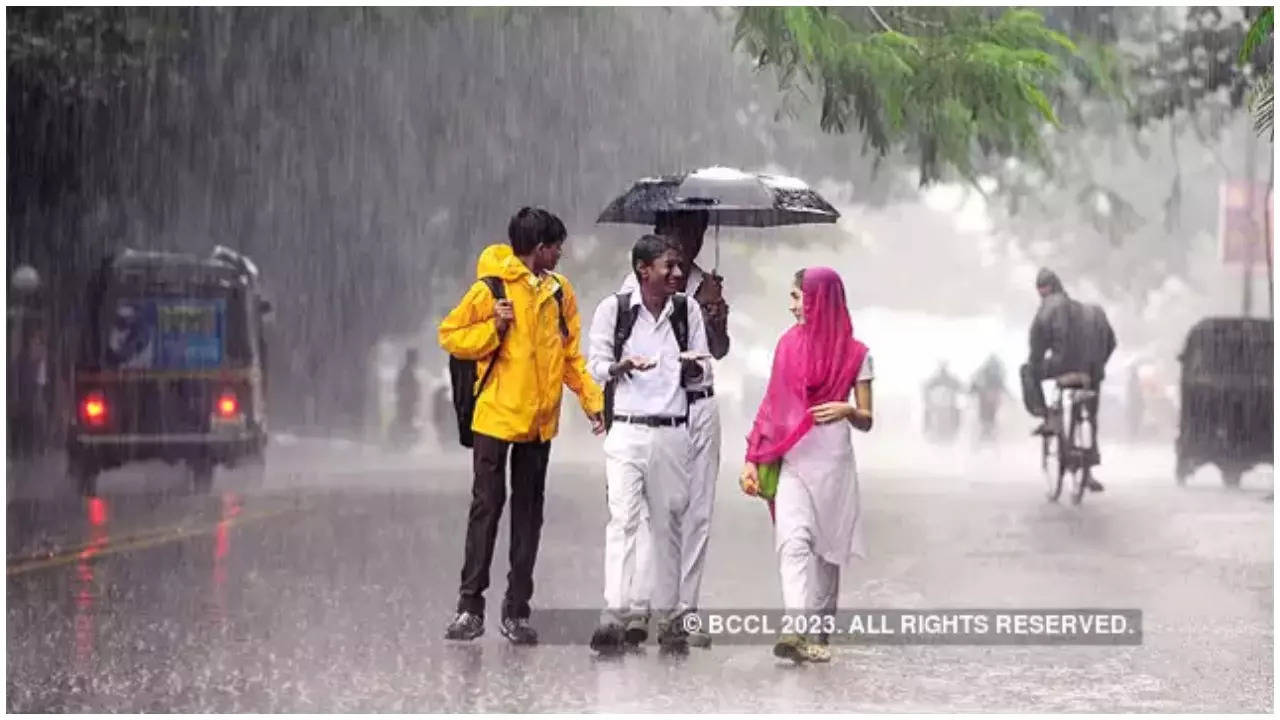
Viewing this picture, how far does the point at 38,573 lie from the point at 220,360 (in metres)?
9.45

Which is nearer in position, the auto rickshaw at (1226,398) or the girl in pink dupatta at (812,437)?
the girl in pink dupatta at (812,437)

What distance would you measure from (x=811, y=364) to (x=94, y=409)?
44.0 ft

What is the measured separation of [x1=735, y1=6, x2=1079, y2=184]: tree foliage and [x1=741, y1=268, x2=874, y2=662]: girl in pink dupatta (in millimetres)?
8431

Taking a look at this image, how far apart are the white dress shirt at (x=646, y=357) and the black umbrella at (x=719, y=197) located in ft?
1.56

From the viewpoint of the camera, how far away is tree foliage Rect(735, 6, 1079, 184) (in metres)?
18.3

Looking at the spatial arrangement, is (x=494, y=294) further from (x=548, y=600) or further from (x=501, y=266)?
(x=548, y=600)

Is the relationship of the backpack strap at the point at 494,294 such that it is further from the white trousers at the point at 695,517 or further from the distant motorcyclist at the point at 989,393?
the distant motorcyclist at the point at 989,393

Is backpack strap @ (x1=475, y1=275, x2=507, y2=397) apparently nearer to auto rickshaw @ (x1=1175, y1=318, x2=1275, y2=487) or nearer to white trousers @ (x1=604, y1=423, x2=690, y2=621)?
white trousers @ (x1=604, y1=423, x2=690, y2=621)

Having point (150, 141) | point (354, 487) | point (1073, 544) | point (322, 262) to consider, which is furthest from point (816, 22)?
point (322, 262)

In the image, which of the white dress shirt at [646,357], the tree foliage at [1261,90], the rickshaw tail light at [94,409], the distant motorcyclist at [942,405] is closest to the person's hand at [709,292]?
the white dress shirt at [646,357]

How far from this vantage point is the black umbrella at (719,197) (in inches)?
406

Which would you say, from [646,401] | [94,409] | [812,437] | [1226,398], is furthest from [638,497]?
[1226,398]

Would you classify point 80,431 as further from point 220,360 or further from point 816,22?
point 816,22

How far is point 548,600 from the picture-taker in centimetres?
1232
